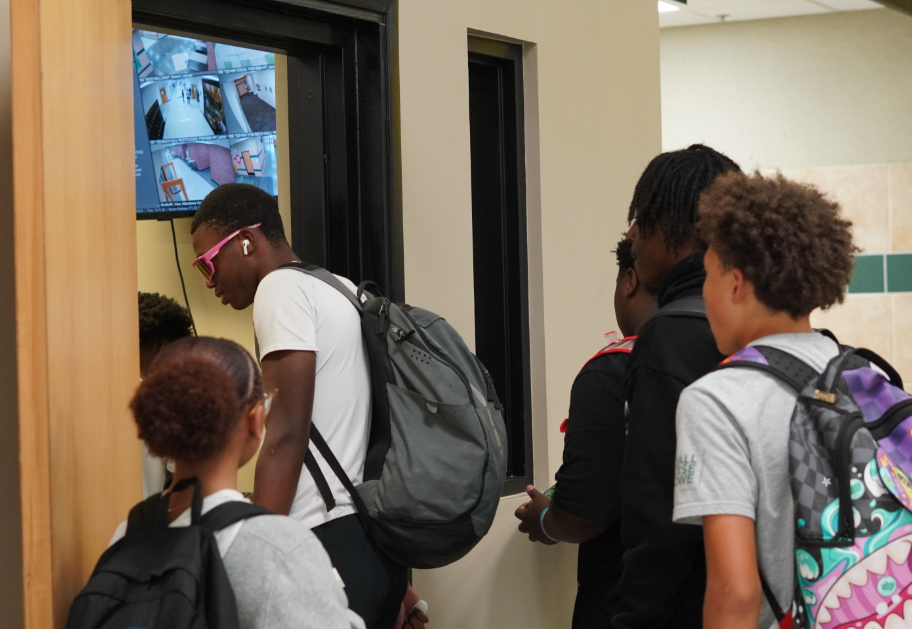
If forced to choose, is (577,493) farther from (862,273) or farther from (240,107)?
(862,273)

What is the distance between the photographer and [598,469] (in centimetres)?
195

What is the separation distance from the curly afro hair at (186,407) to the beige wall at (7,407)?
492mm

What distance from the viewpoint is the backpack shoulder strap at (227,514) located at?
1.24 meters

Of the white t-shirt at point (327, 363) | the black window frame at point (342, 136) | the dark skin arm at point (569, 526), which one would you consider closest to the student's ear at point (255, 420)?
the white t-shirt at point (327, 363)

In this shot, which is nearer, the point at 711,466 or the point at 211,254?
the point at 711,466

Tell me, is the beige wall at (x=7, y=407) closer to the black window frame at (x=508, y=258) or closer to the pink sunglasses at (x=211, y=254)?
the pink sunglasses at (x=211, y=254)

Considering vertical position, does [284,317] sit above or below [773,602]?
above

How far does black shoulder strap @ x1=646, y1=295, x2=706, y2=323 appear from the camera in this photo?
1693 mm

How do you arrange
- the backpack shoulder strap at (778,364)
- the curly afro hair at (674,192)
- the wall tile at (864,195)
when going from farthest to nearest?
the wall tile at (864,195) < the curly afro hair at (674,192) < the backpack shoulder strap at (778,364)

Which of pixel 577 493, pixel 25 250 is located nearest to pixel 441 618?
pixel 577 493

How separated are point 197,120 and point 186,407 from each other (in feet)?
7.90

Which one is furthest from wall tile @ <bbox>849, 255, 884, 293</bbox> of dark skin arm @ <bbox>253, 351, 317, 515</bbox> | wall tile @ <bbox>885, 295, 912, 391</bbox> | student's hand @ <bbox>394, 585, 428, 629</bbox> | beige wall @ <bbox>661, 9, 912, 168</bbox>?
dark skin arm @ <bbox>253, 351, 317, 515</bbox>

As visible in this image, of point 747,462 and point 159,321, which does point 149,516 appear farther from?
point 159,321

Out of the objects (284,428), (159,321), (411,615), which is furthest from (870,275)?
(284,428)
